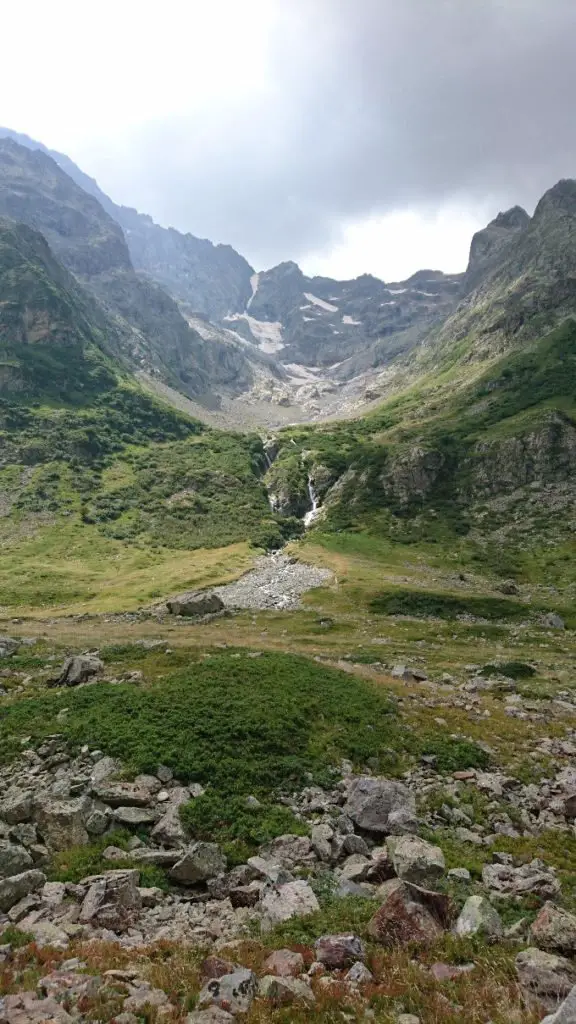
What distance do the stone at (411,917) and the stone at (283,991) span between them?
2.23 m

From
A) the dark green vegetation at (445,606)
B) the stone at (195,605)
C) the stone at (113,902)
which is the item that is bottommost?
the dark green vegetation at (445,606)

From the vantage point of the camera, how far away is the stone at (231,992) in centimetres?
884

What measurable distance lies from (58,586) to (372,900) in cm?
8731

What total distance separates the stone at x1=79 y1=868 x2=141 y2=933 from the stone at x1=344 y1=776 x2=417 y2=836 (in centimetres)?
699

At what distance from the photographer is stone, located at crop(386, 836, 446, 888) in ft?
42.6

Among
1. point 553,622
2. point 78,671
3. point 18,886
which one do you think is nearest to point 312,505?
point 553,622

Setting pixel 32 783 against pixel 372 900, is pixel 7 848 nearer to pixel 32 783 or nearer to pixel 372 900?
pixel 32 783

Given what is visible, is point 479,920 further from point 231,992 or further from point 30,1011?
point 30,1011

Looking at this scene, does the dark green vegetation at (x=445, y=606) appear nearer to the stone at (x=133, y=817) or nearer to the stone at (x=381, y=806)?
the stone at (x=381, y=806)

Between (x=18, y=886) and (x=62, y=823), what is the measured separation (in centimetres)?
235

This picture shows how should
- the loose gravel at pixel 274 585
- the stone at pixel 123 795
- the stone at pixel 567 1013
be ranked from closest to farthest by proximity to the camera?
the stone at pixel 567 1013
the stone at pixel 123 795
the loose gravel at pixel 274 585

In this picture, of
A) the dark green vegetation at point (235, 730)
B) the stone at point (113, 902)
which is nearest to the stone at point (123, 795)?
the dark green vegetation at point (235, 730)

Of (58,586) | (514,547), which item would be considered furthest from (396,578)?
(58,586)

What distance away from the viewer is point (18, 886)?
12633 mm
